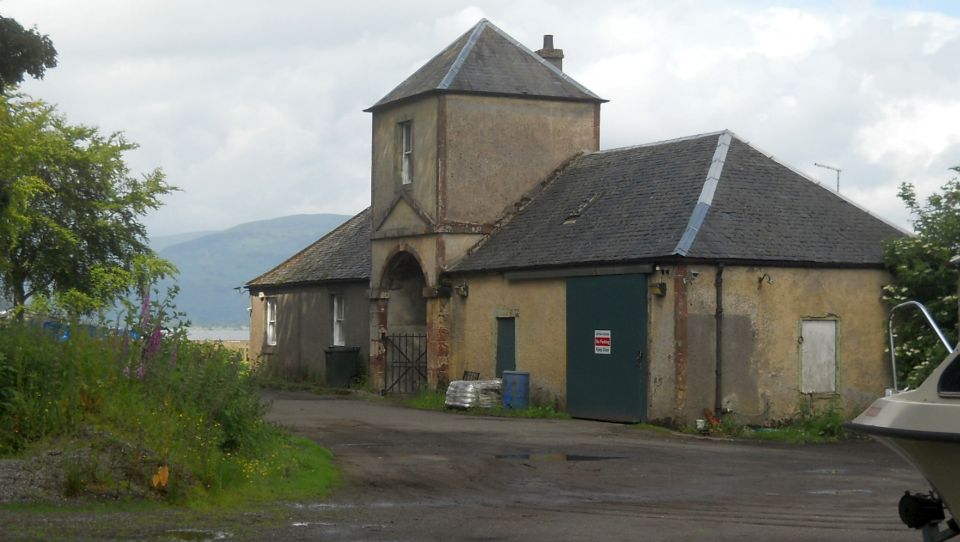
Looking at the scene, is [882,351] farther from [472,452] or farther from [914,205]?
[472,452]

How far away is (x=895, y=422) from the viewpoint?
949 cm

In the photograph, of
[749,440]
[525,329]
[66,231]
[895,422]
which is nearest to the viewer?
[895,422]

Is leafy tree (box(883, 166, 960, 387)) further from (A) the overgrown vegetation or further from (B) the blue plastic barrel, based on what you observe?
(A) the overgrown vegetation

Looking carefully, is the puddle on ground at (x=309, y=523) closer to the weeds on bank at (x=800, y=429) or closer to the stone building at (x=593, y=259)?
the weeds on bank at (x=800, y=429)

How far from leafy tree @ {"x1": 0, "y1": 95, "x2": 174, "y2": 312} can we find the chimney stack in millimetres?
12450

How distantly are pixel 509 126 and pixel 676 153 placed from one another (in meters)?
4.67

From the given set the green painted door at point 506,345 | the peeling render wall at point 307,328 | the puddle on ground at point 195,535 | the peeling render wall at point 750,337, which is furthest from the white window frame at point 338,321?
the puddle on ground at point 195,535

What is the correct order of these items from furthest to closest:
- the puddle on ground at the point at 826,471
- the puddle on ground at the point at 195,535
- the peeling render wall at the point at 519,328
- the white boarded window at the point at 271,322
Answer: the white boarded window at the point at 271,322
the peeling render wall at the point at 519,328
the puddle on ground at the point at 826,471
the puddle on ground at the point at 195,535

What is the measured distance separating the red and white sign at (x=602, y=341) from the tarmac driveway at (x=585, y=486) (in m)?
1.79

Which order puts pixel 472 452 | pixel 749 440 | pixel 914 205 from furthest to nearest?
pixel 914 205 → pixel 749 440 → pixel 472 452

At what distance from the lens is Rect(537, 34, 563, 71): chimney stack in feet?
121

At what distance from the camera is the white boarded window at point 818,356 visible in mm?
26062

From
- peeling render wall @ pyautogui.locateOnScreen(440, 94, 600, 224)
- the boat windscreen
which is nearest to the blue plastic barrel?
peeling render wall @ pyautogui.locateOnScreen(440, 94, 600, 224)

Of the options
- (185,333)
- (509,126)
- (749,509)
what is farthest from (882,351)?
(185,333)
